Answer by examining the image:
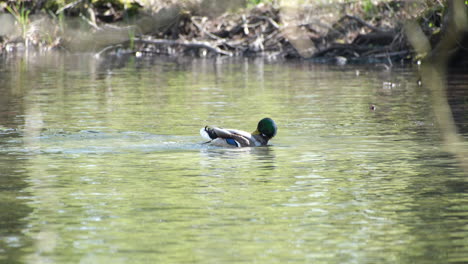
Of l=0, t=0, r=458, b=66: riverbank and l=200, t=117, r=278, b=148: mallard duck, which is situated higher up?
l=0, t=0, r=458, b=66: riverbank

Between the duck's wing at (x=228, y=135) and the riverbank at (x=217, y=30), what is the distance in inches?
695

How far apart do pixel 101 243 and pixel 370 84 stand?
18.1 metres

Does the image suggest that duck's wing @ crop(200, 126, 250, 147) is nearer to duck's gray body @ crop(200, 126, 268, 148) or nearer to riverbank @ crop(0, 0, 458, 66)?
duck's gray body @ crop(200, 126, 268, 148)

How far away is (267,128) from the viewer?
552 inches

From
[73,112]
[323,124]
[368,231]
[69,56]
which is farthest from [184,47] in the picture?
[368,231]

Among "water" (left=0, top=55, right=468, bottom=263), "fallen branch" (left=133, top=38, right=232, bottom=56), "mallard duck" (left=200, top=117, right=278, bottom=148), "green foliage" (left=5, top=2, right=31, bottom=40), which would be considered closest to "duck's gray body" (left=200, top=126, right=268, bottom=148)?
"mallard duck" (left=200, top=117, right=278, bottom=148)

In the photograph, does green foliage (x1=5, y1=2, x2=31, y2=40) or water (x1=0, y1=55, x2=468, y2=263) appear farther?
green foliage (x1=5, y1=2, x2=31, y2=40)

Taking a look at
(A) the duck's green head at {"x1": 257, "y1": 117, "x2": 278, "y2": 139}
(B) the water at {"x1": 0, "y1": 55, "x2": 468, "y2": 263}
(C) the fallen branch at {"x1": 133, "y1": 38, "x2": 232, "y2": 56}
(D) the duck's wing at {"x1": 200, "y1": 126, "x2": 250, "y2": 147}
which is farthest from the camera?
(C) the fallen branch at {"x1": 133, "y1": 38, "x2": 232, "y2": 56}

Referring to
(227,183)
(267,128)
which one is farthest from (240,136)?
(227,183)

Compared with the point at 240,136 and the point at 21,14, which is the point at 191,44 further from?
the point at 240,136

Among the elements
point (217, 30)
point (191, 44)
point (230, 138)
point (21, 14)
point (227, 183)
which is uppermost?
point (21, 14)

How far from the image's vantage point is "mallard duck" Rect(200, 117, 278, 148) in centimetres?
1377

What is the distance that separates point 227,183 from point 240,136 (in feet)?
10.0

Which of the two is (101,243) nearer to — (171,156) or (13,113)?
(171,156)
